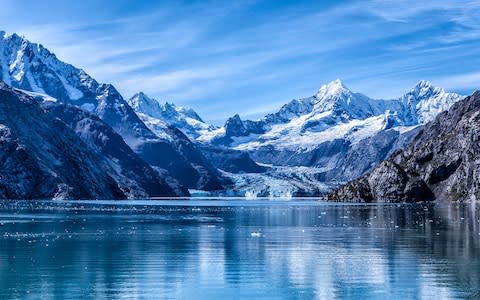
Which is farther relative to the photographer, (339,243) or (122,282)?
(339,243)

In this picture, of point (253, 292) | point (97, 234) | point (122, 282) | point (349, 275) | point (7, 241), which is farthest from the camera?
point (97, 234)

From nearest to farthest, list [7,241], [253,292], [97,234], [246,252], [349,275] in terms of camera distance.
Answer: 1. [253,292]
2. [349,275]
3. [246,252]
4. [7,241]
5. [97,234]

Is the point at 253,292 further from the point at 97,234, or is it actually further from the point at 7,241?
the point at 97,234

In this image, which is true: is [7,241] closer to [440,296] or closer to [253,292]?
[253,292]

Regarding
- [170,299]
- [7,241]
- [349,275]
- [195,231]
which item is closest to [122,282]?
[170,299]

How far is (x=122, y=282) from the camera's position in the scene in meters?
58.6

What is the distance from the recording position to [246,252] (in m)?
82.4

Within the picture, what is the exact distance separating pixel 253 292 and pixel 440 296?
42.2 feet

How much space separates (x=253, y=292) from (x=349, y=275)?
38.5ft

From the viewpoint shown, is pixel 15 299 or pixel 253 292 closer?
pixel 15 299

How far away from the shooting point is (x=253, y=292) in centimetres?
5403

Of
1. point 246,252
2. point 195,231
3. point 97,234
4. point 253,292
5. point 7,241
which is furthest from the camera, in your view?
point 195,231


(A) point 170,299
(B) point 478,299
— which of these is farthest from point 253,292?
(B) point 478,299

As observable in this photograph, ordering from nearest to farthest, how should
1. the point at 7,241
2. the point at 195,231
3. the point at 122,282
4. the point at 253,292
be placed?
the point at 253,292 < the point at 122,282 < the point at 7,241 < the point at 195,231
